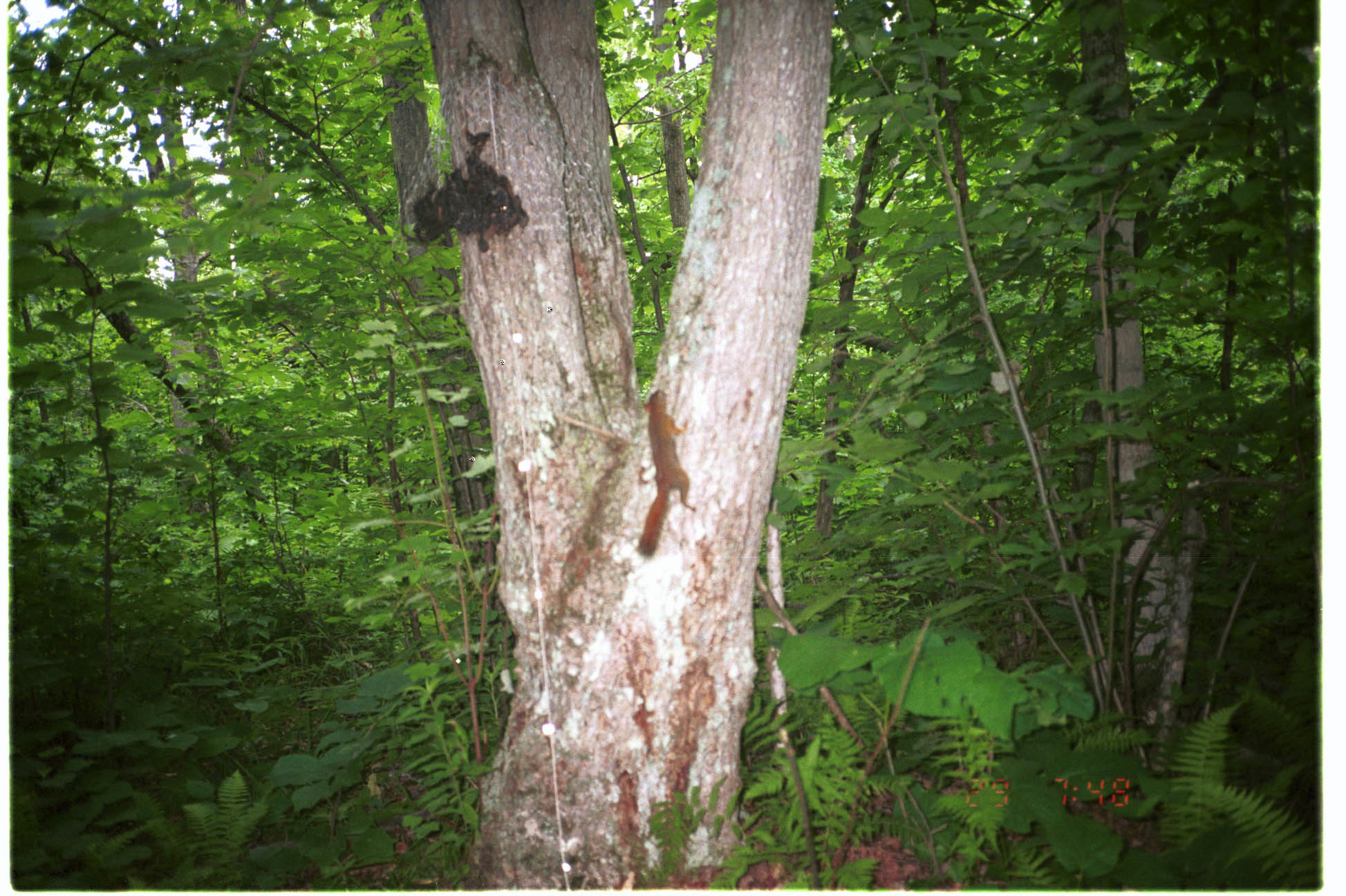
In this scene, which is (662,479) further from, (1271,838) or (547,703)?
(1271,838)

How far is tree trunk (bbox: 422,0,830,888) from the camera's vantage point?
1.84 meters

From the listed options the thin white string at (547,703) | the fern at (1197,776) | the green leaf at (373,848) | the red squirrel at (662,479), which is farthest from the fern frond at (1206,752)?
the green leaf at (373,848)

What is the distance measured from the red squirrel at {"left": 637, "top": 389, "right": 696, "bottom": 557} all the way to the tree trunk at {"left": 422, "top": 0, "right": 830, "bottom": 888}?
0.08 feet

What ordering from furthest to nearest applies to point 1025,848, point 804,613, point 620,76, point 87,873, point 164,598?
point 620,76
point 164,598
point 804,613
point 87,873
point 1025,848

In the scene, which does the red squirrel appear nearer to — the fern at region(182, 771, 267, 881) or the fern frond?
the fern frond

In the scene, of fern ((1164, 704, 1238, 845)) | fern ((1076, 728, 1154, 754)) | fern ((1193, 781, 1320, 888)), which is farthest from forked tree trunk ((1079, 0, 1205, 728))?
fern ((1193, 781, 1320, 888))

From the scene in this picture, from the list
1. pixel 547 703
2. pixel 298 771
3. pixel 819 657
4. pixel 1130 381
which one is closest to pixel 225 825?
pixel 298 771

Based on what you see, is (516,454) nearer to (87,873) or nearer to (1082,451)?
(87,873)

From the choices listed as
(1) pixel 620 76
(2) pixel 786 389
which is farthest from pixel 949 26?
(1) pixel 620 76

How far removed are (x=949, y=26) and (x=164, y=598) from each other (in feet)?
14.2

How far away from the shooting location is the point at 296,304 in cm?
348

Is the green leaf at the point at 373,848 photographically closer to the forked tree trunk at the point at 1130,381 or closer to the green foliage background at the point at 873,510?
the green foliage background at the point at 873,510
